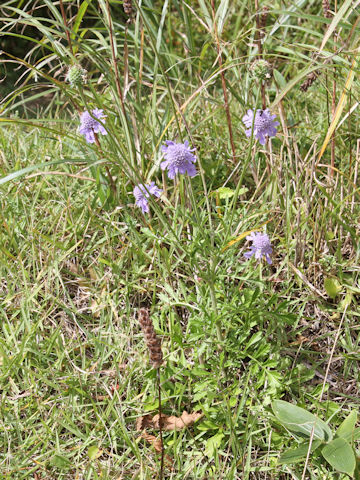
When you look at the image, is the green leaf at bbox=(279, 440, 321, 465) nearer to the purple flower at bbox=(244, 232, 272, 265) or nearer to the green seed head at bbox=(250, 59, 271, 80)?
the purple flower at bbox=(244, 232, 272, 265)

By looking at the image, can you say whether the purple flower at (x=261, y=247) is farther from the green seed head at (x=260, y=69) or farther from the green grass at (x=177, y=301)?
the green seed head at (x=260, y=69)

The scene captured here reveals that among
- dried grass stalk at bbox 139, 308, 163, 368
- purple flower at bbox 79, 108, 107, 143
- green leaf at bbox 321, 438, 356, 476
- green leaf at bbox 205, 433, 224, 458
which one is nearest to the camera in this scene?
dried grass stalk at bbox 139, 308, 163, 368

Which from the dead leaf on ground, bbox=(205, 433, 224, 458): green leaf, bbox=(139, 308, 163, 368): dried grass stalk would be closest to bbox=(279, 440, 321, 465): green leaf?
bbox=(205, 433, 224, 458): green leaf

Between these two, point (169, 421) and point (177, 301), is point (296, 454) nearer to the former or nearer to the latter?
point (169, 421)

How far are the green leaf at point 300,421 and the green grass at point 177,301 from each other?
0.16 feet

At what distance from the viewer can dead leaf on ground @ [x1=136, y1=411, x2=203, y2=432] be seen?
4.90 ft

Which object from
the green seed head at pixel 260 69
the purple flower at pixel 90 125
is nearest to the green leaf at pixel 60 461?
the purple flower at pixel 90 125

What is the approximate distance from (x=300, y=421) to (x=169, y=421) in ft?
1.24

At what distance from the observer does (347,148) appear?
198cm

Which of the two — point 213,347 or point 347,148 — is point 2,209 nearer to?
point 213,347

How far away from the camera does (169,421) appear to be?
1.51 meters

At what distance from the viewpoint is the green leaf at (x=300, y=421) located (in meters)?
1.30

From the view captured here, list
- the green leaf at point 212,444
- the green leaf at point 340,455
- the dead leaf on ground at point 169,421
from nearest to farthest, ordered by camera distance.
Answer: the green leaf at point 340,455, the green leaf at point 212,444, the dead leaf on ground at point 169,421

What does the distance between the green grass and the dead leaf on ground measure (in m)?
0.02
